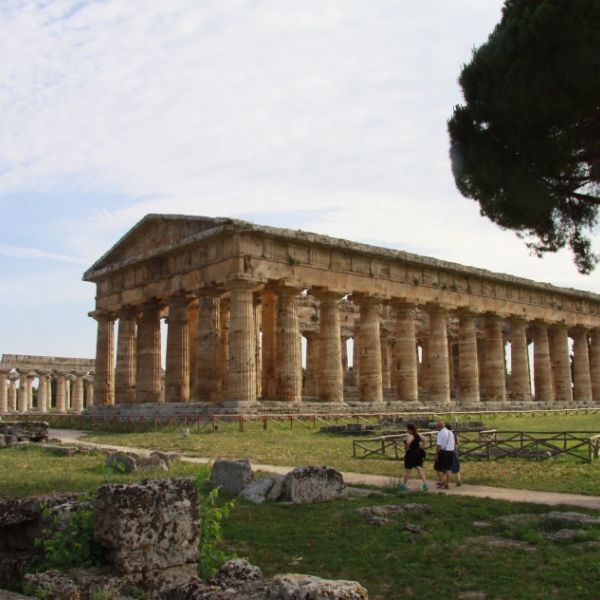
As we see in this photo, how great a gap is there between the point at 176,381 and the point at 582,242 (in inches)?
910

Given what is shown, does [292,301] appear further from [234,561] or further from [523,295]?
[234,561]

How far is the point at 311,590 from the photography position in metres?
4.68

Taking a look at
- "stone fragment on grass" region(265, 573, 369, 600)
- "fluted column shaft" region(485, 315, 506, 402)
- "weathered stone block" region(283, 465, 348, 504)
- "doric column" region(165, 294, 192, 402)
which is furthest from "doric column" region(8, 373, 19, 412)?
"stone fragment on grass" region(265, 573, 369, 600)

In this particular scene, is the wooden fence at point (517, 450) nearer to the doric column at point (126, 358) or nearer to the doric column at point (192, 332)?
the doric column at point (192, 332)

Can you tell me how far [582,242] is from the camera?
1731 centimetres

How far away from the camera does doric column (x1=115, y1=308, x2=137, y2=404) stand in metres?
38.9

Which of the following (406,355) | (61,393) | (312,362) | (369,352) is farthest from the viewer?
(61,393)

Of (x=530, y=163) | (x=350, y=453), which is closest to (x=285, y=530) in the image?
(x=350, y=453)

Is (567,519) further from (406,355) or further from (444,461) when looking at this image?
(406,355)

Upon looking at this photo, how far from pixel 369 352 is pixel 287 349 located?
5430 mm

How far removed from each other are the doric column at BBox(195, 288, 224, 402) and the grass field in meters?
22.6

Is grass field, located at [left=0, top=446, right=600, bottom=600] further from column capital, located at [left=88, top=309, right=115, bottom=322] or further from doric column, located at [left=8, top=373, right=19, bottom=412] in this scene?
doric column, located at [left=8, top=373, right=19, bottom=412]

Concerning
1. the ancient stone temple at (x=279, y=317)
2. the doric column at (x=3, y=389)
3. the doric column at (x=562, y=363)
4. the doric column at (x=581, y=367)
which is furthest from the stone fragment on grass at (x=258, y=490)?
the doric column at (x=3, y=389)

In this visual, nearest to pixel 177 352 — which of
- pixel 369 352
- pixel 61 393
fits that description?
pixel 369 352
